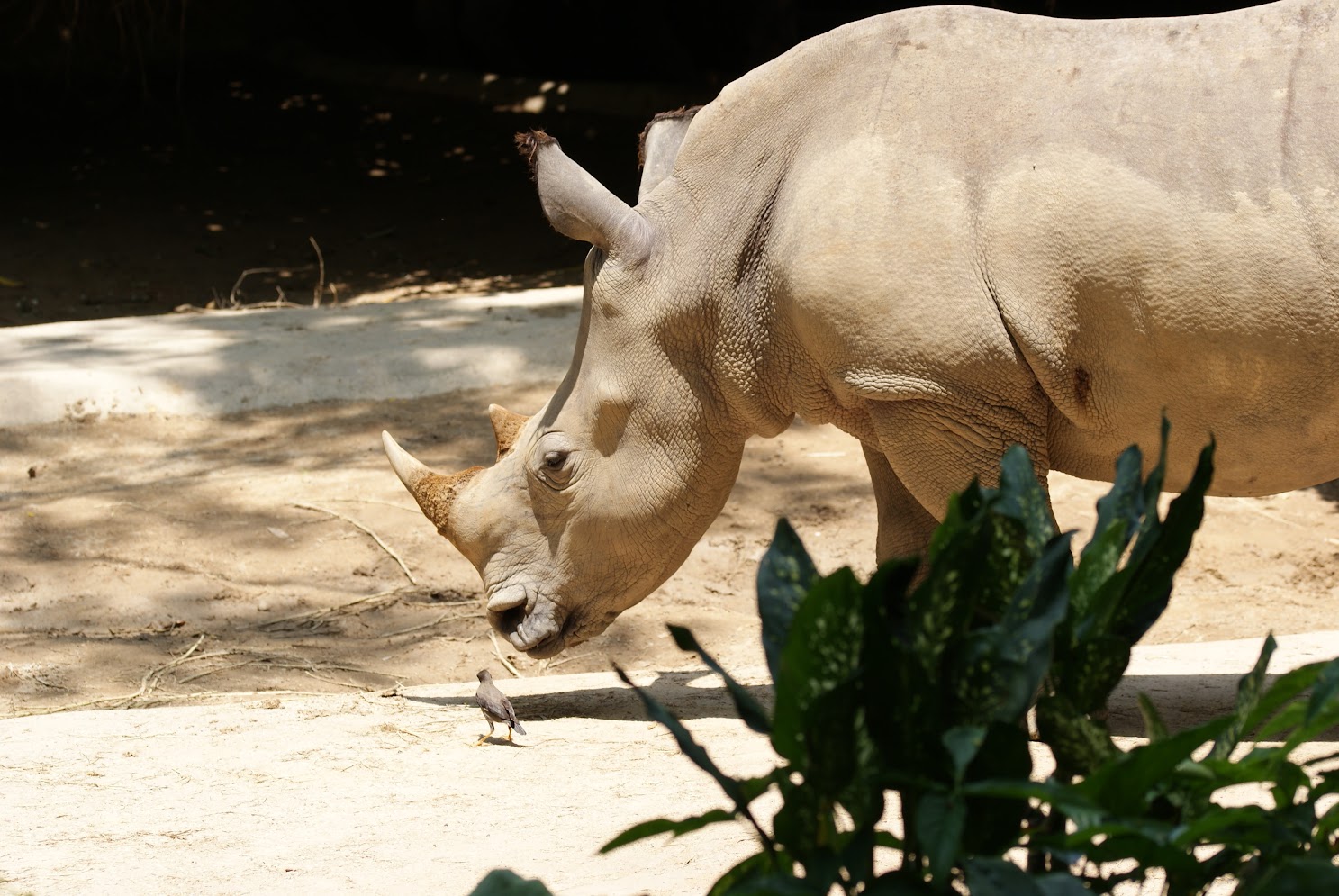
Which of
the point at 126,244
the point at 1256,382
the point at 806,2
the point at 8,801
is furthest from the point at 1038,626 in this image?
the point at 806,2

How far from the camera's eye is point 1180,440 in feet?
11.9

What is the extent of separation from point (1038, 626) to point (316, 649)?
402cm

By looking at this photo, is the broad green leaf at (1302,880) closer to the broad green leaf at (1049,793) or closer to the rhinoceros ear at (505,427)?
the broad green leaf at (1049,793)

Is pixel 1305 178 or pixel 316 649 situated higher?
pixel 1305 178

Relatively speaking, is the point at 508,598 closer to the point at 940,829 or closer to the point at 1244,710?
the point at 1244,710

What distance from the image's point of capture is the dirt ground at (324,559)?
522 cm

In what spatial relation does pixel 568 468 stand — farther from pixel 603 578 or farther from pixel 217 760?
pixel 217 760

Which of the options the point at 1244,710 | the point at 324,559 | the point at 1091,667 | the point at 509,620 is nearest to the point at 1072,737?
the point at 1091,667

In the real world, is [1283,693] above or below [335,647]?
above

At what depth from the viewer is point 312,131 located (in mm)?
17156

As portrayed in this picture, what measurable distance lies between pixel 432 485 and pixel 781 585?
9.14 feet

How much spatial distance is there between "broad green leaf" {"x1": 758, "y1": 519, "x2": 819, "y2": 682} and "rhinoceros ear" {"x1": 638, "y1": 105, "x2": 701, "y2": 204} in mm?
2680

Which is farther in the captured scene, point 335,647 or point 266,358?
point 266,358

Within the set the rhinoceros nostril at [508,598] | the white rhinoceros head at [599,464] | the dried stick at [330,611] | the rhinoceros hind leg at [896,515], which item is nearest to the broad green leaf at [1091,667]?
the white rhinoceros head at [599,464]
